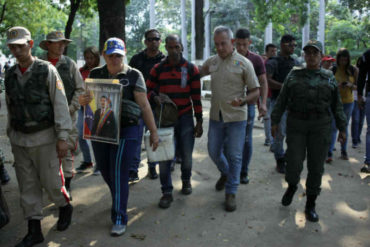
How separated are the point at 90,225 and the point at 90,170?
2.19 meters

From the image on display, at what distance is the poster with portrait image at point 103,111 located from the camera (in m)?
3.76

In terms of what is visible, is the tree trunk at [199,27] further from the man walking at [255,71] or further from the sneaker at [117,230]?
the sneaker at [117,230]

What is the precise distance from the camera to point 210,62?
15.8 ft

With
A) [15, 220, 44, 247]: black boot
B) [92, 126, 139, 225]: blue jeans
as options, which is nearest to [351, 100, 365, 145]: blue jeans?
[92, 126, 139, 225]: blue jeans

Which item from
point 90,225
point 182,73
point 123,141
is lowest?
point 90,225

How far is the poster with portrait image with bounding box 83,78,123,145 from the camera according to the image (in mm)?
3762

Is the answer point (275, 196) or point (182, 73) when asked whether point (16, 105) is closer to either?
point (182, 73)

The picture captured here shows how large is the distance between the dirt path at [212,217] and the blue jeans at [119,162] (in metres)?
0.28

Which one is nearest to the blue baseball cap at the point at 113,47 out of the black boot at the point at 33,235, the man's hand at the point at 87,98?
the man's hand at the point at 87,98

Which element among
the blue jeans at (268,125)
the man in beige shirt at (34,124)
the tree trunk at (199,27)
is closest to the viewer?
the man in beige shirt at (34,124)

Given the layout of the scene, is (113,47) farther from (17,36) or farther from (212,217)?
(212,217)

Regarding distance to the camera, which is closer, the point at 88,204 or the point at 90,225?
the point at 90,225

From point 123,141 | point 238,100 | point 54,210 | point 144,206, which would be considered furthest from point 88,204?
point 238,100

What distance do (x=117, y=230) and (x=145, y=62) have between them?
2.84 meters
